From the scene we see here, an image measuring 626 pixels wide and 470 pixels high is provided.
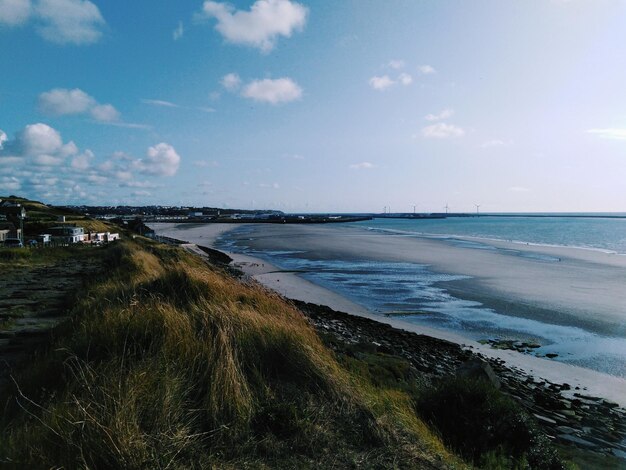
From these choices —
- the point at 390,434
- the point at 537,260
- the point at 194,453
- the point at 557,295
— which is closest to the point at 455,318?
the point at 557,295

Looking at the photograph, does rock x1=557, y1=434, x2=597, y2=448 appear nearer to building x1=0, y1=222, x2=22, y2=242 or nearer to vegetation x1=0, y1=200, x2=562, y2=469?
vegetation x1=0, y1=200, x2=562, y2=469

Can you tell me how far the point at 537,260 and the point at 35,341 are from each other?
40742 mm

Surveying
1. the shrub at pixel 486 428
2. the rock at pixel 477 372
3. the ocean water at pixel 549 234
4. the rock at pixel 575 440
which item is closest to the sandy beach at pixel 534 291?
the rock at pixel 575 440

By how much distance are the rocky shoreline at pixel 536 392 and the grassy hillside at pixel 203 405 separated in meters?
4.39

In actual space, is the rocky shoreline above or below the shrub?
below

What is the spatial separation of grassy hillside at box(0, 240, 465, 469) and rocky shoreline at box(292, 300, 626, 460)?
14.4ft

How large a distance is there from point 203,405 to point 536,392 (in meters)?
8.96

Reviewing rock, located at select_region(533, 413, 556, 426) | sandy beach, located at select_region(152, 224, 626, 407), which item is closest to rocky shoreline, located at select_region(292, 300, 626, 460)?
rock, located at select_region(533, 413, 556, 426)

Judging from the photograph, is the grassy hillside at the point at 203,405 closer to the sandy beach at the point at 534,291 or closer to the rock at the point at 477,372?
the rock at the point at 477,372

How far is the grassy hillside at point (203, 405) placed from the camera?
3.43 m

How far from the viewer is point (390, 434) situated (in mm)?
4246

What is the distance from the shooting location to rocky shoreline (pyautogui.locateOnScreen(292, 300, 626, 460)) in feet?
25.7

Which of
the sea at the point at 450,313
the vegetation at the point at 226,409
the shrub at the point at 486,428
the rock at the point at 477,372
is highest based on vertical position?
the vegetation at the point at 226,409

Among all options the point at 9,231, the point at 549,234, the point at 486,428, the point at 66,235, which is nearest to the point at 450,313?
the point at 486,428
